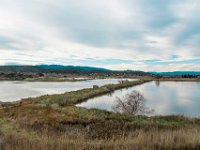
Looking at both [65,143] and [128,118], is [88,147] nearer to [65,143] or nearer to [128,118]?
[65,143]

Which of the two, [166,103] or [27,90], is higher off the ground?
[166,103]

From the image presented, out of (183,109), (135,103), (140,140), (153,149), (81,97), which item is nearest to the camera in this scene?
(153,149)

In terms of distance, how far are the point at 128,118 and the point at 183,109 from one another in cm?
1374

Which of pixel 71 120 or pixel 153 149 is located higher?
pixel 153 149

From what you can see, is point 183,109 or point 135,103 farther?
point 183,109

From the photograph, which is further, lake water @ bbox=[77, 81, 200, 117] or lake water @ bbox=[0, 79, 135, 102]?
lake water @ bbox=[0, 79, 135, 102]

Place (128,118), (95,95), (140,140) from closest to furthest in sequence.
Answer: (140,140)
(128,118)
(95,95)

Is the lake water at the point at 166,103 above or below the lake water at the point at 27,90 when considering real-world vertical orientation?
above

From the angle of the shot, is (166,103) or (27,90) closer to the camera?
(166,103)

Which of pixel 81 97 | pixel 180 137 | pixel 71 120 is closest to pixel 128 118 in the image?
pixel 71 120

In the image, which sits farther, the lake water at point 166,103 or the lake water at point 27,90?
the lake water at point 27,90

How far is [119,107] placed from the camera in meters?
27.0

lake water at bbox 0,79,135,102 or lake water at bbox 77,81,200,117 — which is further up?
lake water at bbox 77,81,200,117

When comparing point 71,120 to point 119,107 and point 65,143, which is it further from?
point 65,143
